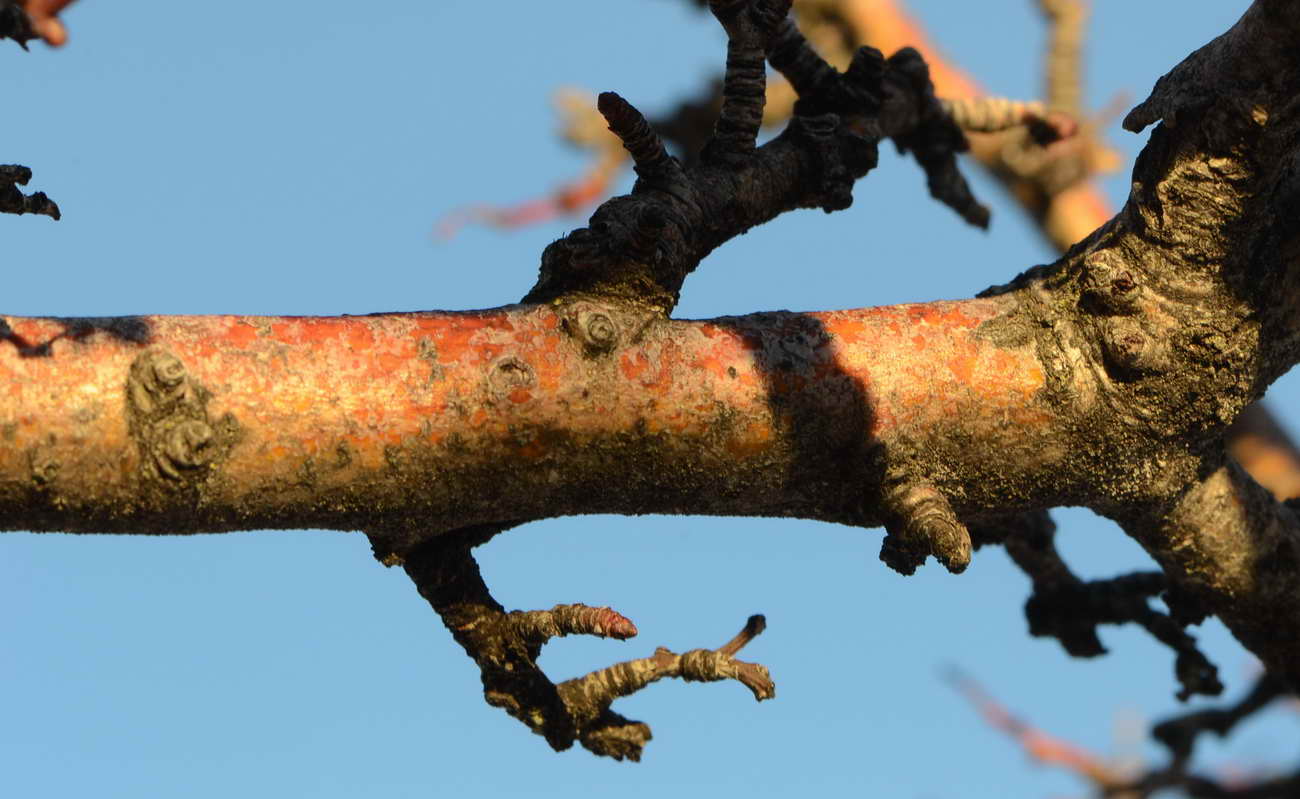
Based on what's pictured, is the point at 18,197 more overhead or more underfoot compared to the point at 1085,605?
more underfoot

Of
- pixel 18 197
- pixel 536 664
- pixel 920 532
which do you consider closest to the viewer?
pixel 18 197

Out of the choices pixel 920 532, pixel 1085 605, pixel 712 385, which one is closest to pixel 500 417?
pixel 712 385

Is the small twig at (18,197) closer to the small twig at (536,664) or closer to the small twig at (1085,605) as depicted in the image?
the small twig at (536,664)

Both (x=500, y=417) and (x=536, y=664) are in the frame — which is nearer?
(x=500, y=417)

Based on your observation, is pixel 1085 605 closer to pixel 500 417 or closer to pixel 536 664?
pixel 536 664

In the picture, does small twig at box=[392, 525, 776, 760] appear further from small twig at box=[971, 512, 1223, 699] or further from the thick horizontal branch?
small twig at box=[971, 512, 1223, 699]

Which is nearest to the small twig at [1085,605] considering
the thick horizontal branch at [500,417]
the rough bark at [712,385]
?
the rough bark at [712,385]

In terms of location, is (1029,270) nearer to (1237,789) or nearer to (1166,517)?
(1166,517)

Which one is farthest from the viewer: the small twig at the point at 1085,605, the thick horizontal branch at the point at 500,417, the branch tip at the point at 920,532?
the small twig at the point at 1085,605

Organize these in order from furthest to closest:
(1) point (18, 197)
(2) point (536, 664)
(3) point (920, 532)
Result: (2) point (536, 664), (3) point (920, 532), (1) point (18, 197)

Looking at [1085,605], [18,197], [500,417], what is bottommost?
[500,417]
